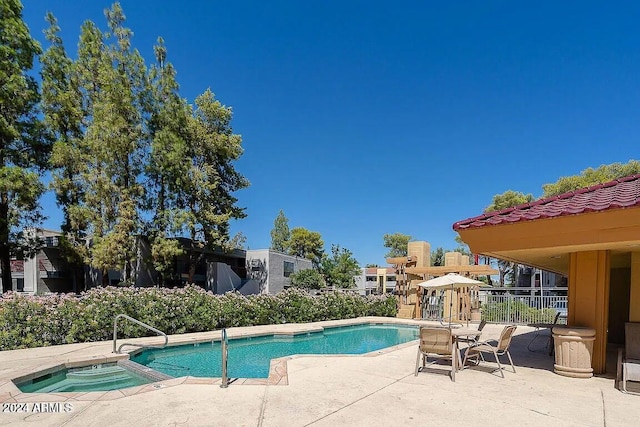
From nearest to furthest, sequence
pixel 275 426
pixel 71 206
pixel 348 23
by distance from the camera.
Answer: pixel 275 426
pixel 348 23
pixel 71 206

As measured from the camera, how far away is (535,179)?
29953 mm

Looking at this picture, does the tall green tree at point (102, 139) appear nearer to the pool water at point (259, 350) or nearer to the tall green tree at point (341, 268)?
the pool water at point (259, 350)

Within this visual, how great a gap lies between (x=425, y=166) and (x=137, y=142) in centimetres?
2118

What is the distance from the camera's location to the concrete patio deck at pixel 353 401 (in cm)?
411

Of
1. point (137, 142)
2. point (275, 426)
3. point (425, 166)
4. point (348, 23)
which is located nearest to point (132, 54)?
point (137, 142)

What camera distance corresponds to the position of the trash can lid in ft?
19.4

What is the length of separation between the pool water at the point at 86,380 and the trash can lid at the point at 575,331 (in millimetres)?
7079

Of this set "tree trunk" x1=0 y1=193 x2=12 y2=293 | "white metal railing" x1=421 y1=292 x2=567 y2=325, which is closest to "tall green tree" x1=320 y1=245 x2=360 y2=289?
"white metal railing" x1=421 y1=292 x2=567 y2=325

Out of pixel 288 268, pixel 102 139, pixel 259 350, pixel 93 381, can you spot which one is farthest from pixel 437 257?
pixel 93 381

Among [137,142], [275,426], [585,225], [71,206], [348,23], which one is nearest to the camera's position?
[275,426]

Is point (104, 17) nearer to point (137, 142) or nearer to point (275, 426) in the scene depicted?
point (137, 142)

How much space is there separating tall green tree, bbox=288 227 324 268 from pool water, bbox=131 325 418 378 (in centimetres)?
3330

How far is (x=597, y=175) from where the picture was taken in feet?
83.6

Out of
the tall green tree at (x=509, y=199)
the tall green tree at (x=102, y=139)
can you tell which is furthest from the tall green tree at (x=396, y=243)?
the tall green tree at (x=102, y=139)
